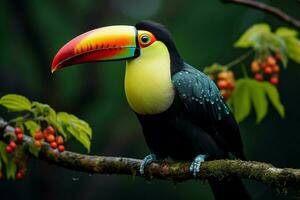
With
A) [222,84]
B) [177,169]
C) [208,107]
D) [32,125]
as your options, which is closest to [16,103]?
[32,125]

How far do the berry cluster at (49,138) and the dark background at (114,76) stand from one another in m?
4.16

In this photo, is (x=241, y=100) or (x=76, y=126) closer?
(x=76, y=126)

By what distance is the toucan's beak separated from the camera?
12.4ft

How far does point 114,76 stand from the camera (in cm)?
942

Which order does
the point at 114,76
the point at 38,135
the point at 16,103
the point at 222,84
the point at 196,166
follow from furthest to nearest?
the point at 114,76 → the point at 222,84 → the point at 38,135 → the point at 16,103 → the point at 196,166

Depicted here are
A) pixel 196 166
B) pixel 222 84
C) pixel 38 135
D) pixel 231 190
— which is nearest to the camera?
pixel 196 166

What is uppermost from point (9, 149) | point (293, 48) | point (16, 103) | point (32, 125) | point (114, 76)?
point (293, 48)

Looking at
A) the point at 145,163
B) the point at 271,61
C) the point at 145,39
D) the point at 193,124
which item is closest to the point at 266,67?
the point at 271,61

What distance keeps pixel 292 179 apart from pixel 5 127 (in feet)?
4.94

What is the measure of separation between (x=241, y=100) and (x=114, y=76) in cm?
548

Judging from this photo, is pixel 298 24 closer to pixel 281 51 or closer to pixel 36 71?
pixel 281 51

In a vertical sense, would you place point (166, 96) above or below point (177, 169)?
above

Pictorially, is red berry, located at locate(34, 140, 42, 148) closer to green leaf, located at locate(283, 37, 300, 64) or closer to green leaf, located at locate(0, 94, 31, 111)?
green leaf, located at locate(0, 94, 31, 111)

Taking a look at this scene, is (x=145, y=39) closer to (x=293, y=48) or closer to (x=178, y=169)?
(x=178, y=169)
